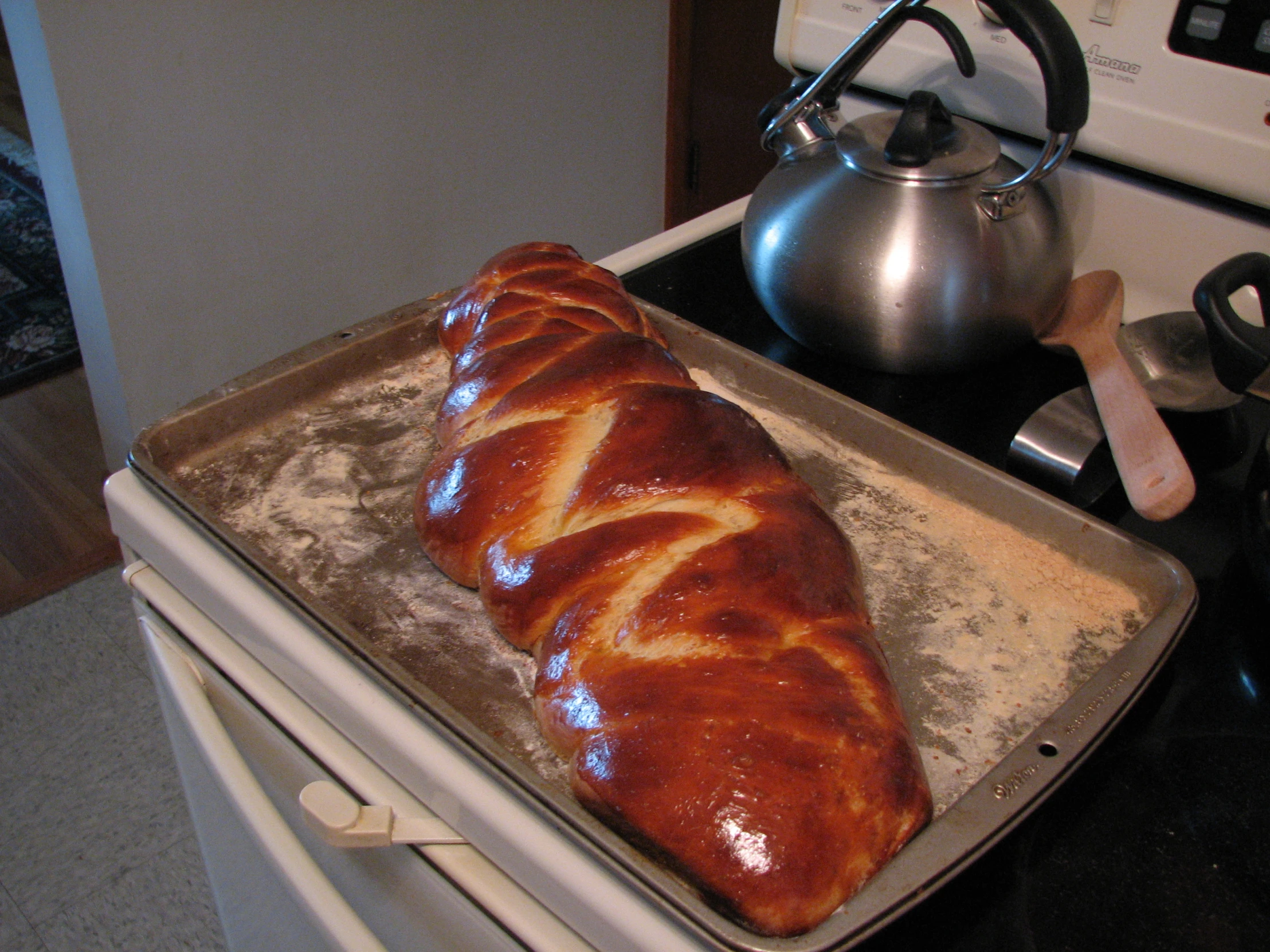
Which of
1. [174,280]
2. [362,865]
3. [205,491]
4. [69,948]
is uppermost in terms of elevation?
[205,491]

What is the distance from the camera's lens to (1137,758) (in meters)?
0.57

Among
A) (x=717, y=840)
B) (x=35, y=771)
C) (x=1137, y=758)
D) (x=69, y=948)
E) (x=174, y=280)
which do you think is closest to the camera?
(x=717, y=840)

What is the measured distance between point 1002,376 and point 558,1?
144 cm

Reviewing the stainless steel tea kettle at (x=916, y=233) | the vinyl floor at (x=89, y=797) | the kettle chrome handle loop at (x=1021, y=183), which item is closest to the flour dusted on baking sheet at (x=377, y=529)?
the stainless steel tea kettle at (x=916, y=233)

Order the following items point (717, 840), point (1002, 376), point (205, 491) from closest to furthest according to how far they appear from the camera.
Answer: point (717, 840) → point (205, 491) → point (1002, 376)

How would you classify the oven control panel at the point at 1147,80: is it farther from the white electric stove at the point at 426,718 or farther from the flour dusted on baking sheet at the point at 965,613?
the flour dusted on baking sheet at the point at 965,613

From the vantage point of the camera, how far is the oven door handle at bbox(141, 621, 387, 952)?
63 centimetres

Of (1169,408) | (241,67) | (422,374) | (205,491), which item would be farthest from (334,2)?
(1169,408)

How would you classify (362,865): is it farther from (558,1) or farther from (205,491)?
(558,1)

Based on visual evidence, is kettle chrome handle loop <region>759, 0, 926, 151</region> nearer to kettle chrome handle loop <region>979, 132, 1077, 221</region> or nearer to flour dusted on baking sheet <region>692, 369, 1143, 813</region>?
kettle chrome handle loop <region>979, 132, 1077, 221</region>

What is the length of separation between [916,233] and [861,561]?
26 cm

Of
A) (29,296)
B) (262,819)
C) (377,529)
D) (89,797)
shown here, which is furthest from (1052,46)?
(29,296)

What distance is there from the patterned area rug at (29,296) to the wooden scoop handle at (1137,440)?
217 centimetres

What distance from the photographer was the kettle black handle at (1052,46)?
698mm
